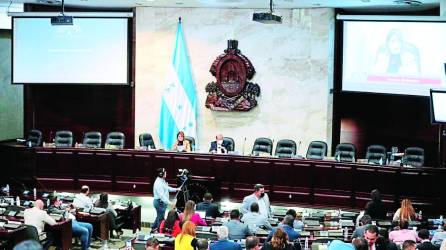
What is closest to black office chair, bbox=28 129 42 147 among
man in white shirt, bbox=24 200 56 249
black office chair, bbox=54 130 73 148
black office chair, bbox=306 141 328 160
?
black office chair, bbox=54 130 73 148

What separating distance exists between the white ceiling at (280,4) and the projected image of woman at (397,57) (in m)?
0.72

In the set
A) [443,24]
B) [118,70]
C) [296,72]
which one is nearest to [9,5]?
[118,70]

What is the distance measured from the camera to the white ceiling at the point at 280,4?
1491 cm

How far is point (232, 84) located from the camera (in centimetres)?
1669

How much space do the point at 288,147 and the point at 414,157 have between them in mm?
2431

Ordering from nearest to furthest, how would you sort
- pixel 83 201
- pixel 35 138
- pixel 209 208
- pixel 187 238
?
pixel 187 238, pixel 209 208, pixel 83 201, pixel 35 138

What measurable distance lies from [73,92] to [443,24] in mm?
8802

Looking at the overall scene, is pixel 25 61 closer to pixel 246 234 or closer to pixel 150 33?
pixel 150 33

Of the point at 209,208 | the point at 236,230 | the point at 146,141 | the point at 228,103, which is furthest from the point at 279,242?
the point at 228,103

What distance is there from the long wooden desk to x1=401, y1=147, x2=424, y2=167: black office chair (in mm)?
515

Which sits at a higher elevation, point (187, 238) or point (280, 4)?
point (280, 4)

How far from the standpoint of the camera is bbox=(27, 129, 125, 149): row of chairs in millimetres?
15633

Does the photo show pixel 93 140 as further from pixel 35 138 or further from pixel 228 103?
pixel 228 103

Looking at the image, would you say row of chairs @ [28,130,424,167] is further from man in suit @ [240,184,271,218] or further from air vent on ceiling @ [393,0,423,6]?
man in suit @ [240,184,271,218]
